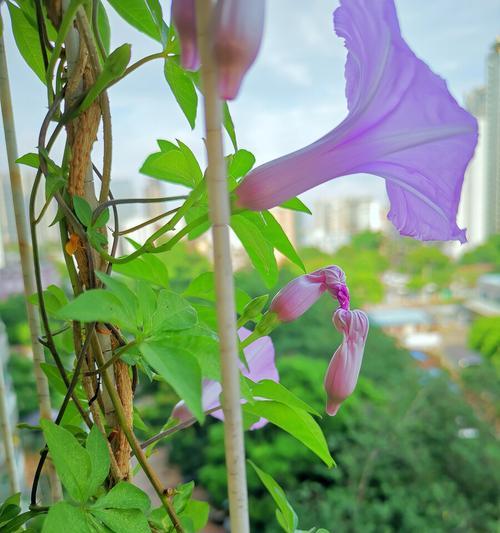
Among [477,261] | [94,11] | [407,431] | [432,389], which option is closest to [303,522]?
[407,431]

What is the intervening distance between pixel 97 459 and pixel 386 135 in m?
0.19

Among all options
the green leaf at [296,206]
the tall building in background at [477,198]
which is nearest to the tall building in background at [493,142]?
the tall building in background at [477,198]

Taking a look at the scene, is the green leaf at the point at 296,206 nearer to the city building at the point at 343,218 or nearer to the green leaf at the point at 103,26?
the green leaf at the point at 103,26

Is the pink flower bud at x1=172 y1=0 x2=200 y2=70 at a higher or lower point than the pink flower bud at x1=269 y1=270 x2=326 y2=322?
higher

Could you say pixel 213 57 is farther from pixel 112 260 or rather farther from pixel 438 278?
pixel 438 278

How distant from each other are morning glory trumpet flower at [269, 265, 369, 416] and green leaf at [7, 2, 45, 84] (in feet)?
0.62

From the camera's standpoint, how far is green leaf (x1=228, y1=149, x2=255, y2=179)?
0.79 ft

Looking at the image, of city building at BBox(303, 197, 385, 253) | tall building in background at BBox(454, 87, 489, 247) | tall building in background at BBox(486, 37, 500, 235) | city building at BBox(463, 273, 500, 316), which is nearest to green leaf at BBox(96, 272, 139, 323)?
tall building in background at BBox(486, 37, 500, 235)

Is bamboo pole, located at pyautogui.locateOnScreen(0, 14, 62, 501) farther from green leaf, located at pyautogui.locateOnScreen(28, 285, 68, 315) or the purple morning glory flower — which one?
the purple morning glory flower

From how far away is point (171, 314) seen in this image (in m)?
0.17

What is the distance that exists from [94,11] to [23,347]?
177 inches

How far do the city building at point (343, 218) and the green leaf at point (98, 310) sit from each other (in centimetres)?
948

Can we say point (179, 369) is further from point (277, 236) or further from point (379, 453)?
point (379, 453)

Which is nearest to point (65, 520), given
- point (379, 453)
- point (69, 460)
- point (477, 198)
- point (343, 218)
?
point (69, 460)
